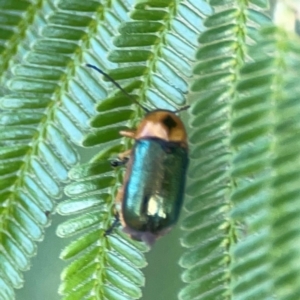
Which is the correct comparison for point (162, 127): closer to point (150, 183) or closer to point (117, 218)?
point (150, 183)

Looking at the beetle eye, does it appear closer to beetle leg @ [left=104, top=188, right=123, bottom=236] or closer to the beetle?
the beetle

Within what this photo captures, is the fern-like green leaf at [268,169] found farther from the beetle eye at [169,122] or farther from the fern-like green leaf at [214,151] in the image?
the beetle eye at [169,122]

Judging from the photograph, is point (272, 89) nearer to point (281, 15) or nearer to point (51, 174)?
point (281, 15)

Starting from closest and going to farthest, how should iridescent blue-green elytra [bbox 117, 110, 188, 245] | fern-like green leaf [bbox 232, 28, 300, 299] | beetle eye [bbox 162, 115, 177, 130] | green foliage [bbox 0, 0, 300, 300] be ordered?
fern-like green leaf [bbox 232, 28, 300, 299]
green foliage [bbox 0, 0, 300, 300]
iridescent blue-green elytra [bbox 117, 110, 188, 245]
beetle eye [bbox 162, 115, 177, 130]

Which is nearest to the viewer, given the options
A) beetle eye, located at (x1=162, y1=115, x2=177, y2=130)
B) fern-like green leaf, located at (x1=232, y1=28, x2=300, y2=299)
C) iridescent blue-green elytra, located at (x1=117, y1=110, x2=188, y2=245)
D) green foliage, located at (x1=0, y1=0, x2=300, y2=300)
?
fern-like green leaf, located at (x1=232, y1=28, x2=300, y2=299)

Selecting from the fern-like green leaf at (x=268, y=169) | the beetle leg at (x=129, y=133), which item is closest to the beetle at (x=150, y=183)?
the beetle leg at (x=129, y=133)

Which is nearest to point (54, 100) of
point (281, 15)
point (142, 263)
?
point (142, 263)

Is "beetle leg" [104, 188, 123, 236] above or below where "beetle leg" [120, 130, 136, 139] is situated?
below

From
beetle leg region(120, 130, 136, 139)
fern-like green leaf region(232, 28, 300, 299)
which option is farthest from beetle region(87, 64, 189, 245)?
fern-like green leaf region(232, 28, 300, 299)
